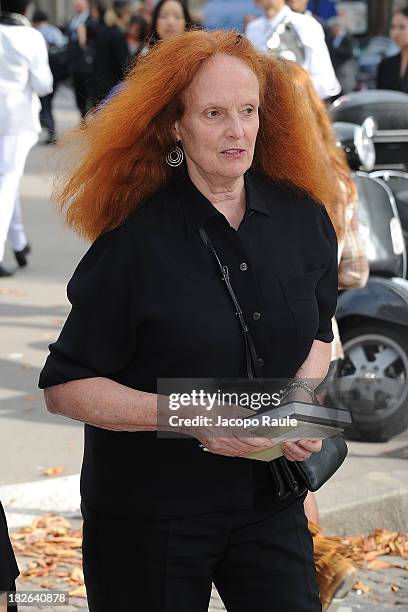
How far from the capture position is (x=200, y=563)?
8.83 feet

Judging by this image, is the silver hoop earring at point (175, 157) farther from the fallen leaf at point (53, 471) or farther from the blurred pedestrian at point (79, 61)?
the blurred pedestrian at point (79, 61)

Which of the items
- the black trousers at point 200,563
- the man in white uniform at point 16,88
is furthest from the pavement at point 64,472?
the man in white uniform at point 16,88

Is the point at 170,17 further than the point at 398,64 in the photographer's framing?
No

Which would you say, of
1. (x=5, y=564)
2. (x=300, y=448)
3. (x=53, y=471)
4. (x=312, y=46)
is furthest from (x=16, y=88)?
(x=300, y=448)

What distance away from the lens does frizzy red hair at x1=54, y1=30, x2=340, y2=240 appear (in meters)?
2.75

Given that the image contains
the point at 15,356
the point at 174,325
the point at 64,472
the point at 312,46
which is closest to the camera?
the point at 174,325

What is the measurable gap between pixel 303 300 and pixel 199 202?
12.4 inches

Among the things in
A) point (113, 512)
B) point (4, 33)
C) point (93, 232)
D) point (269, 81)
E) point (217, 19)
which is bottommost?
point (217, 19)

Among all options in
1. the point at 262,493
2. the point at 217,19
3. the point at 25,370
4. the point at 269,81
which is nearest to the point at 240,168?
the point at 269,81

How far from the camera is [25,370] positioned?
283 inches

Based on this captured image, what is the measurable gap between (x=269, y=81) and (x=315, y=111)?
1585 millimetres

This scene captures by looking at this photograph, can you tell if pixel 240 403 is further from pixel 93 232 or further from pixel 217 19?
pixel 217 19

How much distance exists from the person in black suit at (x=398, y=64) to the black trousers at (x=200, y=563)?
26.5ft

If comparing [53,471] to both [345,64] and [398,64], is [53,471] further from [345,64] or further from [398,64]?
[345,64]
